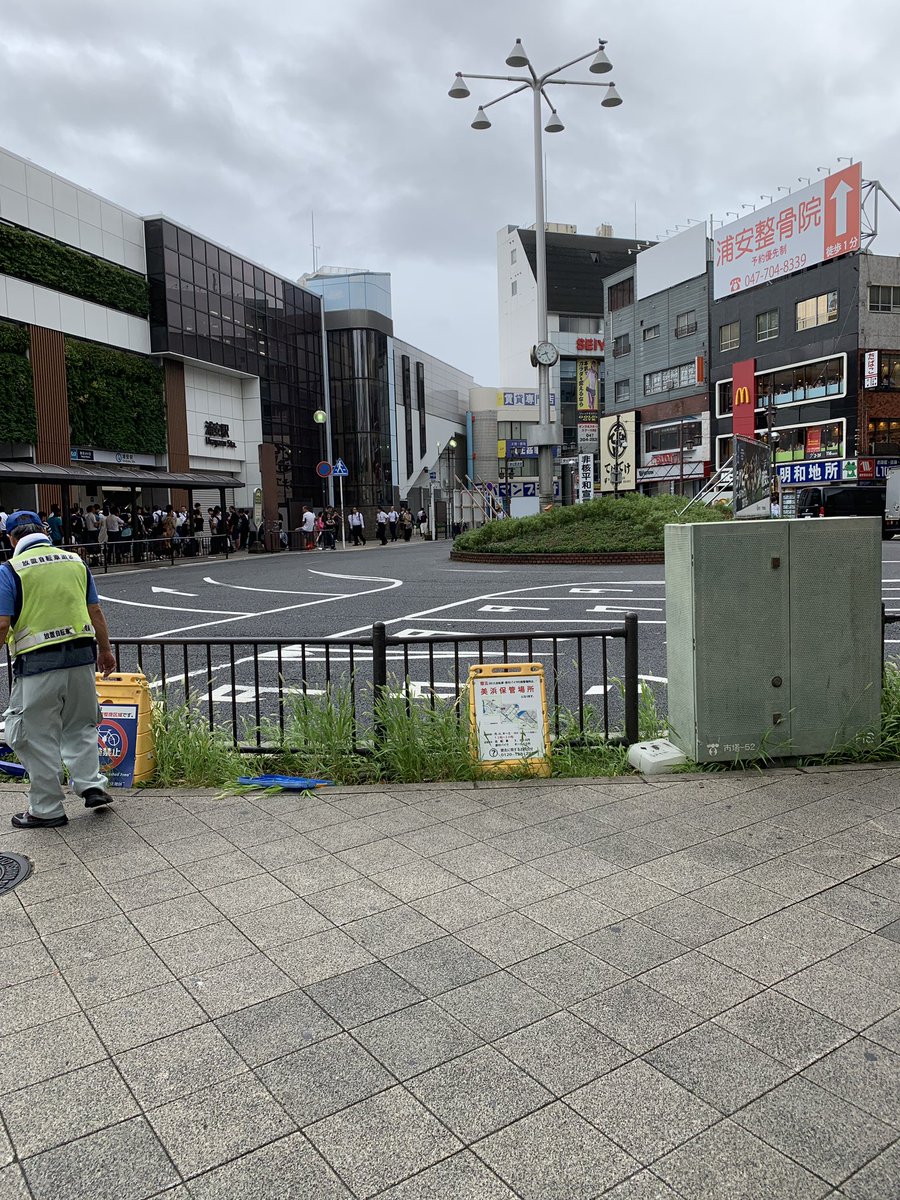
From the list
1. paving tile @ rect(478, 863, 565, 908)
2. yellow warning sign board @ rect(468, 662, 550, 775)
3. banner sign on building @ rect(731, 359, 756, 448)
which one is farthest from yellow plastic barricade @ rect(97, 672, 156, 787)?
banner sign on building @ rect(731, 359, 756, 448)

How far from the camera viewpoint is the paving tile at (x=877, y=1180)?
2207 mm

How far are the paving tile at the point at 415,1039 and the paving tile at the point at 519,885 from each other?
89cm

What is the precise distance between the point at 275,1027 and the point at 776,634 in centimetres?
380

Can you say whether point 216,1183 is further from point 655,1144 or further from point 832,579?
point 832,579

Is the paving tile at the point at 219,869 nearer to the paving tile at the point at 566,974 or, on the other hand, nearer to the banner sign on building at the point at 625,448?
the paving tile at the point at 566,974

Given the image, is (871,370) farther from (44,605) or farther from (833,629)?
(44,605)

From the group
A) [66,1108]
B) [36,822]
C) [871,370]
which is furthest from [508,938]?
[871,370]

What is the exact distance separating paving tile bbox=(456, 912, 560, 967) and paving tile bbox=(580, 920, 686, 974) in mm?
175

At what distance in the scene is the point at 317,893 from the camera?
402cm

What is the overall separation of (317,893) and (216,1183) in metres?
1.73

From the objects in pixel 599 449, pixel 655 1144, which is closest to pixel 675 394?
pixel 599 449

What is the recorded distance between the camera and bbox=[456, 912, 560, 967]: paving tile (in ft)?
11.2

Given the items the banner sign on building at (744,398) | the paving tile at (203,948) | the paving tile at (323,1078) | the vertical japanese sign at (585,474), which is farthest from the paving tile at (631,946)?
the vertical japanese sign at (585,474)

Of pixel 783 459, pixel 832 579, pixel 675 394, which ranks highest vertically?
pixel 675 394
